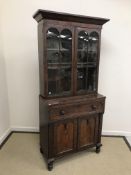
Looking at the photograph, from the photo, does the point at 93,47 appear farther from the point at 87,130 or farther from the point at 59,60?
the point at 87,130

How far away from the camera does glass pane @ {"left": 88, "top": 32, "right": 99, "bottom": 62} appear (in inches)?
82.2

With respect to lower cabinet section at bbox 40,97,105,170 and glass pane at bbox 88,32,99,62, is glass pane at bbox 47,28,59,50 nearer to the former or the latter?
glass pane at bbox 88,32,99,62

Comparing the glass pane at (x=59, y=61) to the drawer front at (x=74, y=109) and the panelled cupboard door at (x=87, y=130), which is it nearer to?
the drawer front at (x=74, y=109)

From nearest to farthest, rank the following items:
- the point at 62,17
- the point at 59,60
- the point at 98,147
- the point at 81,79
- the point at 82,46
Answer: the point at 62,17 → the point at 59,60 → the point at 82,46 → the point at 81,79 → the point at 98,147

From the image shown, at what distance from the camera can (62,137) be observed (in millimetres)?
2043

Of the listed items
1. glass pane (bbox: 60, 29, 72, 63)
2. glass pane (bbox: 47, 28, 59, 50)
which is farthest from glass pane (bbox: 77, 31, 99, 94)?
glass pane (bbox: 47, 28, 59, 50)

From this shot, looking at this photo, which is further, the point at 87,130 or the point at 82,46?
the point at 87,130

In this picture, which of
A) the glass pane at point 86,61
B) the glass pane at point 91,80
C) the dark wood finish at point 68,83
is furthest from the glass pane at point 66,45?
the glass pane at point 91,80

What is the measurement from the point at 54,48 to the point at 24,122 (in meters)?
1.54

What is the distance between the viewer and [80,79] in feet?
7.13

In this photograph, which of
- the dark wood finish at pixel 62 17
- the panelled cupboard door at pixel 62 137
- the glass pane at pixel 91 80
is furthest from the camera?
the glass pane at pixel 91 80

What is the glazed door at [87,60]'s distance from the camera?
204cm

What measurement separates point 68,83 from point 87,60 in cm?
40

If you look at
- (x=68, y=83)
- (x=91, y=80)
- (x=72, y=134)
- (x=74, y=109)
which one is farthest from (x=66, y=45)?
(x=72, y=134)
